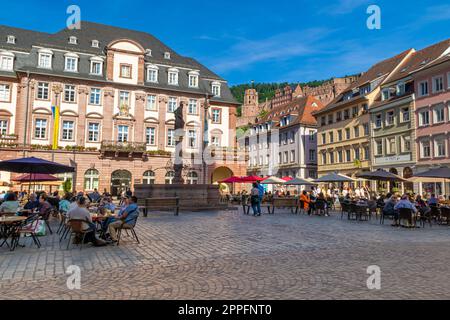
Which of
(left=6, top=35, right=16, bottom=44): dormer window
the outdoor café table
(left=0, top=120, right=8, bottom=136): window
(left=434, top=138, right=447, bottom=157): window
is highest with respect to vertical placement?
(left=6, top=35, right=16, bottom=44): dormer window

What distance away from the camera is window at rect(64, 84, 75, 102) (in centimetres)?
3925

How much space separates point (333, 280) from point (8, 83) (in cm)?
4115

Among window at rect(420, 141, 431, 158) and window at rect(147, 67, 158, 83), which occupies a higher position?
window at rect(147, 67, 158, 83)

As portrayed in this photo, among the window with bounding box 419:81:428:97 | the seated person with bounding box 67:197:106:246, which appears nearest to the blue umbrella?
the seated person with bounding box 67:197:106:246

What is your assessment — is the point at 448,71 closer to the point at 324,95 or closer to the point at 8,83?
the point at 8,83

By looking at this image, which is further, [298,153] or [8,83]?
[298,153]

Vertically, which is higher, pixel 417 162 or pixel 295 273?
pixel 417 162

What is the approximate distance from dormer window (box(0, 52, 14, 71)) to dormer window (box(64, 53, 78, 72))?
17.3 feet

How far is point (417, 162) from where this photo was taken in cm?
3631

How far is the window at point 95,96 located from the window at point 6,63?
8222 millimetres

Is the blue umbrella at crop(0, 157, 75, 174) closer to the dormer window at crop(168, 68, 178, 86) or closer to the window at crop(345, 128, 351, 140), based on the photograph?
the dormer window at crop(168, 68, 178, 86)

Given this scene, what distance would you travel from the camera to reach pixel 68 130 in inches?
1543
